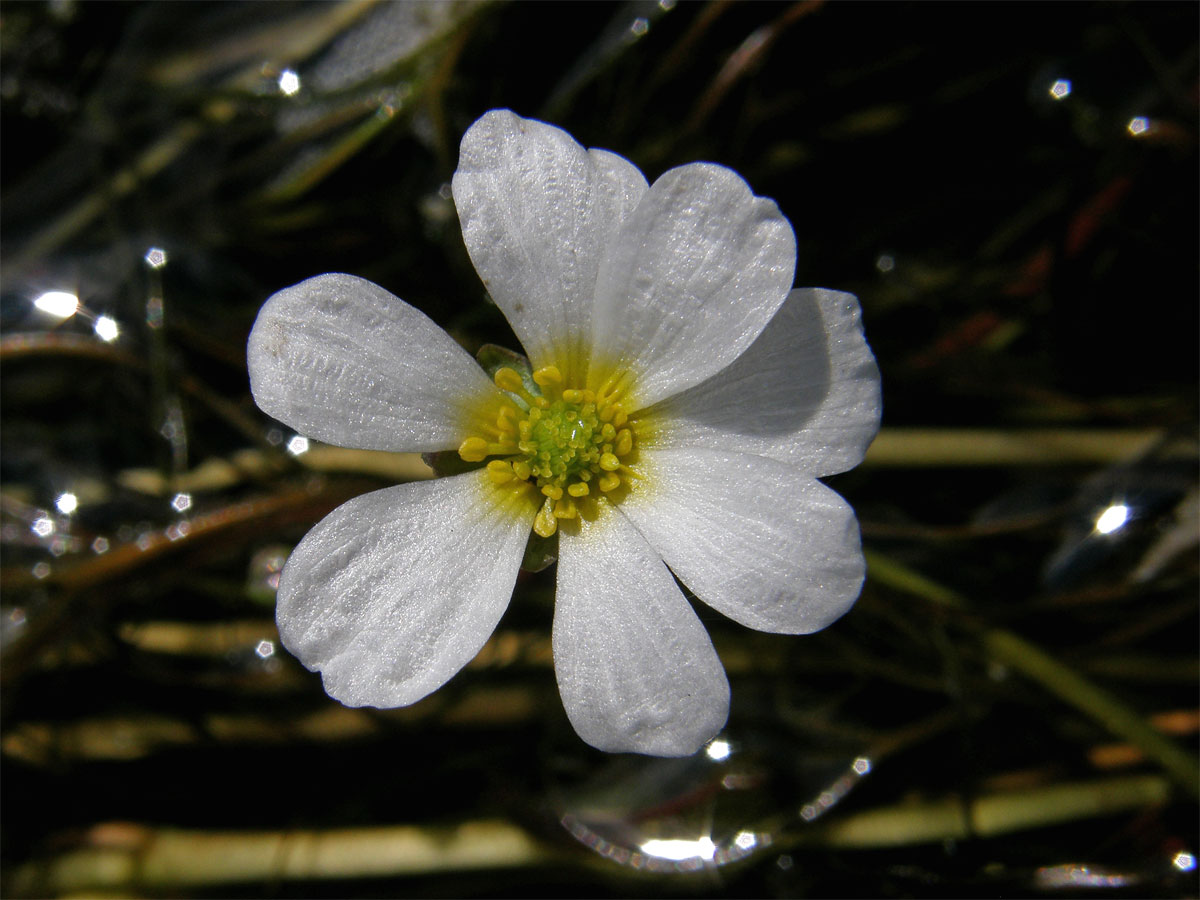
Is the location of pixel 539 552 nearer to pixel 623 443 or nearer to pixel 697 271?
pixel 623 443

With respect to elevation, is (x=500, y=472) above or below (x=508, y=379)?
below

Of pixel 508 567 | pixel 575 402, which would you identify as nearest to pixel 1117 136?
pixel 575 402

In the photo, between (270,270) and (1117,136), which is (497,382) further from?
(1117,136)

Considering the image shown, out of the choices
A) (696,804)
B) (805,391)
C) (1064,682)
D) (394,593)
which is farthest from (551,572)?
(1064,682)

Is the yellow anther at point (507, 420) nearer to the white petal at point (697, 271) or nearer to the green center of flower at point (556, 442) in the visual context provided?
the green center of flower at point (556, 442)

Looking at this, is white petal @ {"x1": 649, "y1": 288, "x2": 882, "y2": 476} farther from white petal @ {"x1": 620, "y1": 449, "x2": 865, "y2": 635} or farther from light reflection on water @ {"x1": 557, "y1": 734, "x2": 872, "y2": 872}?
light reflection on water @ {"x1": 557, "y1": 734, "x2": 872, "y2": 872}

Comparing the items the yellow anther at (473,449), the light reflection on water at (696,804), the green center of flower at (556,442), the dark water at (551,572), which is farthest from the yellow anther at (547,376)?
the light reflection on water at (696,804)

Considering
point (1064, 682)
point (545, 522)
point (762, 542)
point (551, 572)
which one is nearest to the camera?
point (762, 542)
